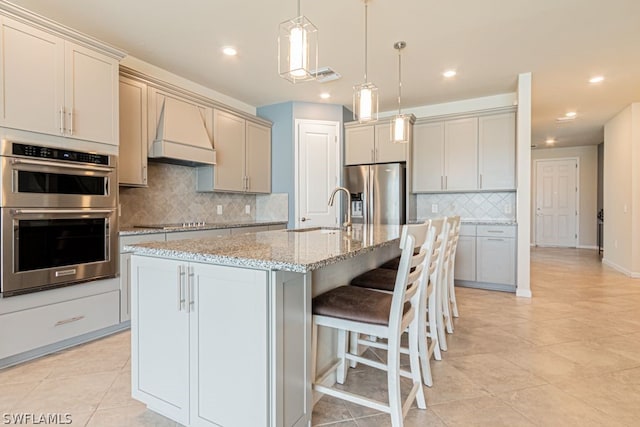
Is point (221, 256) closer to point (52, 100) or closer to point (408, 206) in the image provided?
point (52, 100)

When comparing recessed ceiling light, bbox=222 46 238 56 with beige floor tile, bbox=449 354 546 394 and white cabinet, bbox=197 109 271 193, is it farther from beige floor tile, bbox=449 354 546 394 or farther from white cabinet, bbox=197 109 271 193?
beige floor tile, bbox=449 354 546 394

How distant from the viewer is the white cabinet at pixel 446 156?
4625mm

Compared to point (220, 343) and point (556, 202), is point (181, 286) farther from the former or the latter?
point (556, 202)

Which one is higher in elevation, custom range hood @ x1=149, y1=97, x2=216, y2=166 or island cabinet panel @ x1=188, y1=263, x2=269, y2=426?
custom range hood @ x1=149, y1=97, x2=216, y2=166

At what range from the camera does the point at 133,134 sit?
3213mm

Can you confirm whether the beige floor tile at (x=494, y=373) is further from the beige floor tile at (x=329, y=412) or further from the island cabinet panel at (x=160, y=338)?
the island cabinet panel at (x=160, y=338)

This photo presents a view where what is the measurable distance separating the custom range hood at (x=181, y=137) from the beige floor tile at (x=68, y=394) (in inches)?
83.0

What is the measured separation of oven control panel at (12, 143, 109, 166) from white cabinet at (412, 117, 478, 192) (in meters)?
3.96

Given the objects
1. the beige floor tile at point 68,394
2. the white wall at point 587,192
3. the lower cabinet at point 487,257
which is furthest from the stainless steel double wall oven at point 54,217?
the white wall at point 587,192

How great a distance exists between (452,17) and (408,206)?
2582 millimetres

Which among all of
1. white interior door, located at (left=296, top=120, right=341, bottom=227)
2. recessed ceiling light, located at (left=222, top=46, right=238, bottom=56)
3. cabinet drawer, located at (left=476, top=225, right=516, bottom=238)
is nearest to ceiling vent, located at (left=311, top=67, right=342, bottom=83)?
recessed ceiling light, located at (left=222, top=46, right=238, bottom=56)

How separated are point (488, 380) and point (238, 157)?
3.69 metres

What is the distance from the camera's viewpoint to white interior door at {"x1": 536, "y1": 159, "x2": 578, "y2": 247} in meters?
8.20

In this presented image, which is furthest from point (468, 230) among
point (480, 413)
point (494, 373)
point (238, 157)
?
point (238, 157)
